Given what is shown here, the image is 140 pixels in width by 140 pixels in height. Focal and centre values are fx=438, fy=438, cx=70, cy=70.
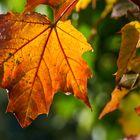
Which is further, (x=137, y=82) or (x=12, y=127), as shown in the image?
(x=12, y=127)

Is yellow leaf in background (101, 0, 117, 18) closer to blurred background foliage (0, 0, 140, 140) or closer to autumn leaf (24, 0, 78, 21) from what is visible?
blurred background foliage (0, 0, 140, 140)

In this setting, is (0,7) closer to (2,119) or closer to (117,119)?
(117,119)

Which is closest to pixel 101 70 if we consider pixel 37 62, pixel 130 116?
pixel 130 116

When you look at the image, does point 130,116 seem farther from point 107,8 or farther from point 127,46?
point 127,46

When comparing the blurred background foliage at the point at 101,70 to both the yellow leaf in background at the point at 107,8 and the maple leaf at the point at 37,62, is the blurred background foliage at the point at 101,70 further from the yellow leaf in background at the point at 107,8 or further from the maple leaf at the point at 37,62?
the maple leaf at the point at 37,62

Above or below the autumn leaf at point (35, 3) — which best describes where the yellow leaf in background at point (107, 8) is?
below

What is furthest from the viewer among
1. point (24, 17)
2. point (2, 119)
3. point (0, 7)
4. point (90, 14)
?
point (2, 119)

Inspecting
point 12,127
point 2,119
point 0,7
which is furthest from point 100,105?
point 12,127

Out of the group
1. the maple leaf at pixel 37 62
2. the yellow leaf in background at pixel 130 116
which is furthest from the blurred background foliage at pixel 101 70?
the maple leaf at pixel 37 62

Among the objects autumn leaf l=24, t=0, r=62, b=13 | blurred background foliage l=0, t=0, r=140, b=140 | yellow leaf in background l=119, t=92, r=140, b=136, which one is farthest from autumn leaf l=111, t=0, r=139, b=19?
yellow leaf in background l=119, t=92, r=140, b=136
